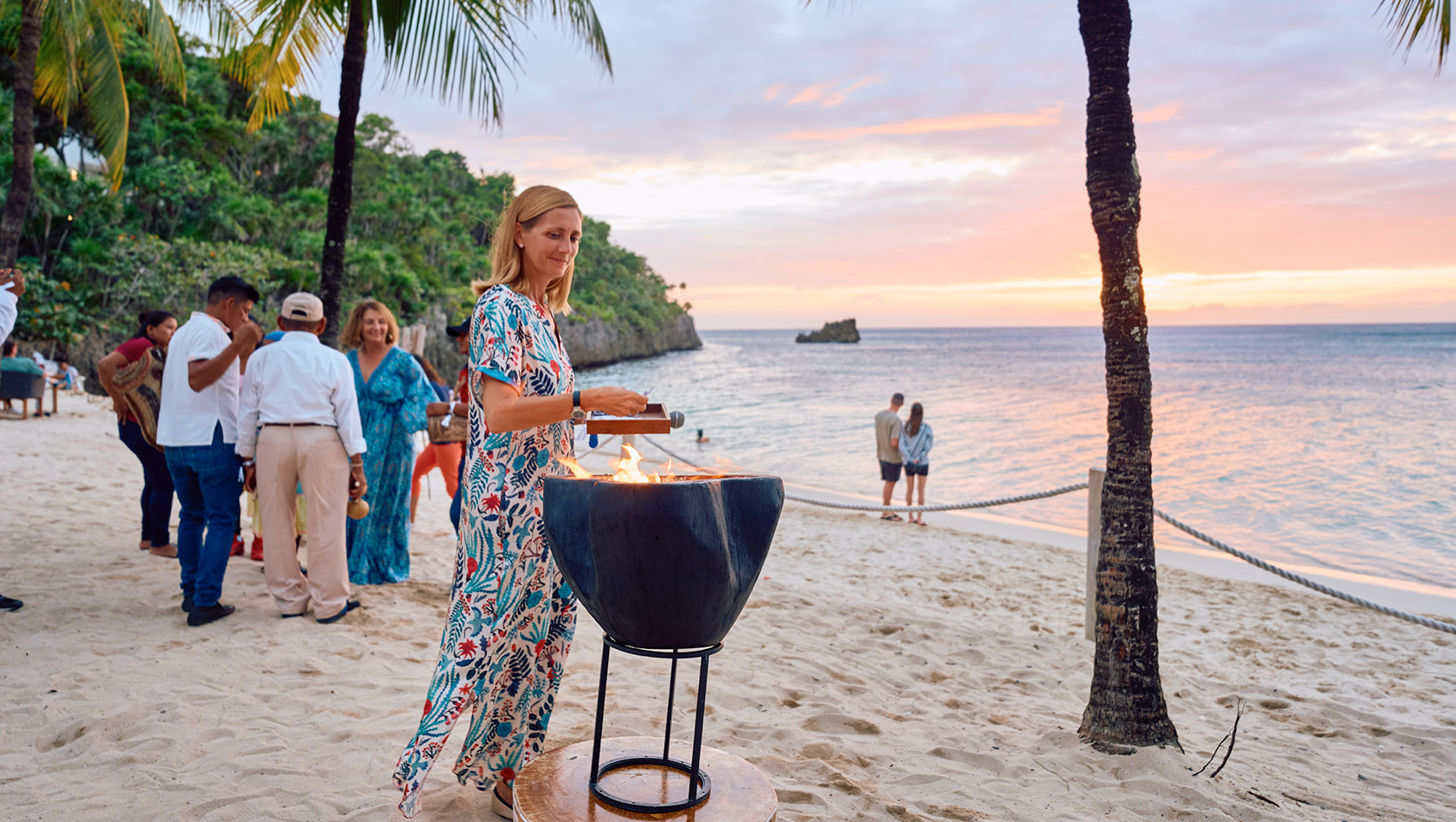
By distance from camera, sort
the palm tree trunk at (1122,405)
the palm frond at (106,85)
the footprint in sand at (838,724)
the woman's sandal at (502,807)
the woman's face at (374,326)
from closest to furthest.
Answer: the woman's sandal at (502,807) → the palm tree trunk at (1122,405) → the footprint in sand at (838,724) → the woman's face at (374,326) → the palm frond at (106,85)

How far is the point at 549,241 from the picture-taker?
2307mm

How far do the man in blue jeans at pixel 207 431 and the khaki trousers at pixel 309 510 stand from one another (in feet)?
0.86

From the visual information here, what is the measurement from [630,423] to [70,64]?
12805 millimetres

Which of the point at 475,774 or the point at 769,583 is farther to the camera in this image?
the point at 769,583

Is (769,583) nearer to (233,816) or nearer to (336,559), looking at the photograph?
(336,559)

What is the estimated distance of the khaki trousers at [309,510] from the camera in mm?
4328

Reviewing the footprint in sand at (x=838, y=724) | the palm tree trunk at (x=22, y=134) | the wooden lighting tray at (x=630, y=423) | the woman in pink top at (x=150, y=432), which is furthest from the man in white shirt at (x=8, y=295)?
the palm tree trunk at (x=22, y=134)

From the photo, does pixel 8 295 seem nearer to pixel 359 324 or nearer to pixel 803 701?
pixel 359 324

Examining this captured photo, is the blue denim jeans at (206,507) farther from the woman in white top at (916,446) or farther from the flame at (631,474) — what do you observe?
the woman in white top at (916,446)

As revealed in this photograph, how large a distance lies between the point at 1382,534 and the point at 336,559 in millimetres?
11857

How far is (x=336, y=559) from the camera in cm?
465

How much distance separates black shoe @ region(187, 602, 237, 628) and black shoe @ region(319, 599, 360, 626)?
521 mm

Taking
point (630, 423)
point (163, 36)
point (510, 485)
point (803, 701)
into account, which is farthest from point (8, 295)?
point (163, 36)

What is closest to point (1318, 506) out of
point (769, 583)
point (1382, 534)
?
point (1382, 534)
